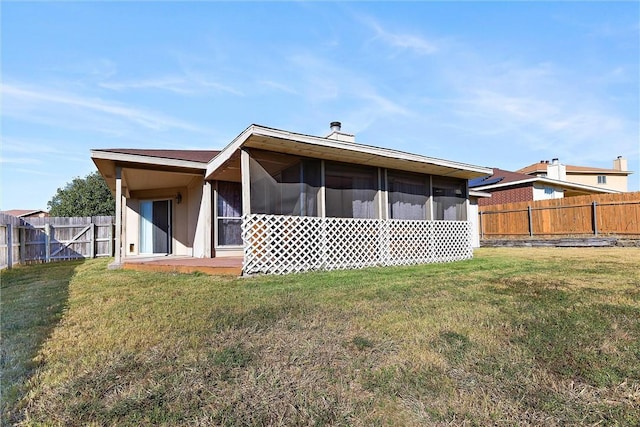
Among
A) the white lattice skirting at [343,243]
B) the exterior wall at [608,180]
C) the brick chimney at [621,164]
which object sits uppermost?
the brick chimney at [621,164]

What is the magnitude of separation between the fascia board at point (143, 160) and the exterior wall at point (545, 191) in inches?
708

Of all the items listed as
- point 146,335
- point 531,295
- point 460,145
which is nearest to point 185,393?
point 146,335

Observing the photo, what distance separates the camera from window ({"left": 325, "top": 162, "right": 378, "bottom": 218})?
7637mm

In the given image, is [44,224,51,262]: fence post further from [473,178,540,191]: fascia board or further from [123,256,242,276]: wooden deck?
[473,178,540,191]: fascia board

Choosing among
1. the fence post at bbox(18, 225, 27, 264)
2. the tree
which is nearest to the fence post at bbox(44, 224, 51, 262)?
the fence post at bbox(18, 225, 27, 264)

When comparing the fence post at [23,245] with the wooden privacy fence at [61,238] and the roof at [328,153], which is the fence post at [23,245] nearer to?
the wooden privacy fence at [61,238]

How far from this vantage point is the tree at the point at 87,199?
28641 millimetres

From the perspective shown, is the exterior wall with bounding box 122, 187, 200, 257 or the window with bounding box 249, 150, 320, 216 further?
the exterior wall with bounding box 122, 187, 200, 257

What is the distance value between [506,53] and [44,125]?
38.2ft

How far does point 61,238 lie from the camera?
41.1 feet

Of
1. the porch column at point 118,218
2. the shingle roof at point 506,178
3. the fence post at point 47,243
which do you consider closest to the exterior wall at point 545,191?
the shingle roof at point 506,178

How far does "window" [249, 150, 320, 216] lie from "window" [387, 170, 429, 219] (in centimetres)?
228

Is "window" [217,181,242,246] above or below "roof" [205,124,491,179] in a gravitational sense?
below

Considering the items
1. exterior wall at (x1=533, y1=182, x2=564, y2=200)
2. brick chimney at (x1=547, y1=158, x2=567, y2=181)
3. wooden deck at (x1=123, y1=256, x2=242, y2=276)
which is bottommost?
wooden deck at (x1=123, y1=256, x2=242, y2=276)
